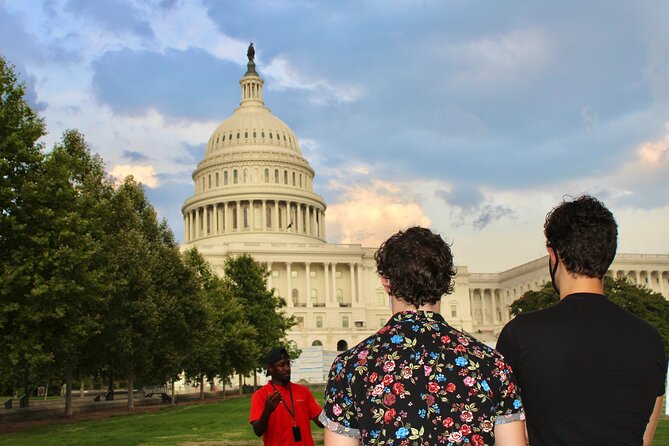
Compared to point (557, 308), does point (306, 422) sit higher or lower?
lower

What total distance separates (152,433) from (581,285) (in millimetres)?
25329

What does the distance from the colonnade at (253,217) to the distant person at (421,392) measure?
146 metres

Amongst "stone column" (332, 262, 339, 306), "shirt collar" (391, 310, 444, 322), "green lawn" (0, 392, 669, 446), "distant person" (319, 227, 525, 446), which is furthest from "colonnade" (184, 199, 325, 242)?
"distant person" (319, 227, 525, 446)

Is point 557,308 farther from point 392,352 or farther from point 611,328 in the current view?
point 392,352

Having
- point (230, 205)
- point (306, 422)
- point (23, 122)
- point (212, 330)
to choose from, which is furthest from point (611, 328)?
point (230, 205)

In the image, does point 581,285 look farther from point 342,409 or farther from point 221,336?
point 221,336

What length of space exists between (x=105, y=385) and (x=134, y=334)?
6605cm

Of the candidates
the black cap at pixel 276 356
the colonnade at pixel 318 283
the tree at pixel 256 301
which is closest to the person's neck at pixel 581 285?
the black cap at pixel 276 356

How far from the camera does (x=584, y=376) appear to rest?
17.8 ft

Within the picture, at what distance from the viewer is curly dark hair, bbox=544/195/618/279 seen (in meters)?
5.76

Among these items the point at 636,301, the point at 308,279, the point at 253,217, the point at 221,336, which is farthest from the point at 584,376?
the point at 253,217

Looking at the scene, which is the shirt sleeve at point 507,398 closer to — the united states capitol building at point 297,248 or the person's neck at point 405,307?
the person's neck at point 405,307

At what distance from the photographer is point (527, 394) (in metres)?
5.52

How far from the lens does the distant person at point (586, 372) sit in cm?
540
